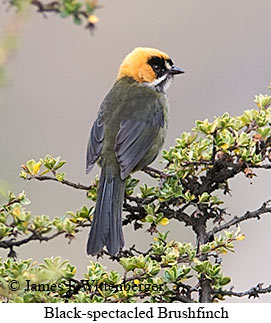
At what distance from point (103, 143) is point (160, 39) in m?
3.16

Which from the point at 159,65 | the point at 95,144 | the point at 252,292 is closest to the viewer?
the point at 252,292

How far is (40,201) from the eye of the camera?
168 inches

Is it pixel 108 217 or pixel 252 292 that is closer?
pixel 252 292

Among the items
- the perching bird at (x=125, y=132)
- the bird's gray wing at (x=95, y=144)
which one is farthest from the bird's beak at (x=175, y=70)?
the bird's gray wing at (x=95, y=144)

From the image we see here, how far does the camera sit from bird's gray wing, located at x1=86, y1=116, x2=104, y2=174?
346 centimetres

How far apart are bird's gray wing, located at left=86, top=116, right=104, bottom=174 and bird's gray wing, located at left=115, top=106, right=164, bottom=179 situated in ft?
0.32

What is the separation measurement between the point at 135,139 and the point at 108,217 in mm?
882

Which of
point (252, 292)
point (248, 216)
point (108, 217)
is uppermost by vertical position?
point (108, 217)

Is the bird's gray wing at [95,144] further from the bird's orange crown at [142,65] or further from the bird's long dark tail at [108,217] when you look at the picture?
the bird's orange crown at [142,65]

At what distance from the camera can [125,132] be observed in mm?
3662

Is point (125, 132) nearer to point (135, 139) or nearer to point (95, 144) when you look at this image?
point (135, 139)

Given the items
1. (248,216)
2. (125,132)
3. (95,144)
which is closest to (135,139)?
(125,132)
